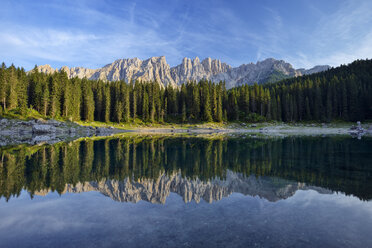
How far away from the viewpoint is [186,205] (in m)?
10.7

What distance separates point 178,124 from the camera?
→ 98.6m

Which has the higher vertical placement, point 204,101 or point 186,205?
point 204,101

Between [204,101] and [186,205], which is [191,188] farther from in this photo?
[204,101]

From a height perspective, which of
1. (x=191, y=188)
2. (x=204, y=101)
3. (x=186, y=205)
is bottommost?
(x=186, y=205)

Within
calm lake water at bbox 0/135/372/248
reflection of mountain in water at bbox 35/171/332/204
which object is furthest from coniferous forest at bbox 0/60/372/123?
reflection of mountain in water at bbox 35/171/332/204

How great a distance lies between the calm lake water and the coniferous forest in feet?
243

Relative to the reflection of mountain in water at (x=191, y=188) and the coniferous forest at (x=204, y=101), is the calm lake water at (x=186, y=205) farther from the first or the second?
the coniferous forest at (x=204, y=101)

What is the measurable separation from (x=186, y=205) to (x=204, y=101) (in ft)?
307

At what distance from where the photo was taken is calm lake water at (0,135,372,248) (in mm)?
7227

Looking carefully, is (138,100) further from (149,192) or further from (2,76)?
(149,192)

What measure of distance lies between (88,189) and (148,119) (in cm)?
8905

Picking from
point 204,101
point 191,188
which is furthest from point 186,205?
point 204,101

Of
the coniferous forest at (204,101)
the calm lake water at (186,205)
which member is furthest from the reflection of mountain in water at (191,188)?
the coniferous forest at (204,101)

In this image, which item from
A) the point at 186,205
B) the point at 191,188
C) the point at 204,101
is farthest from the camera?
the point at 204,101
